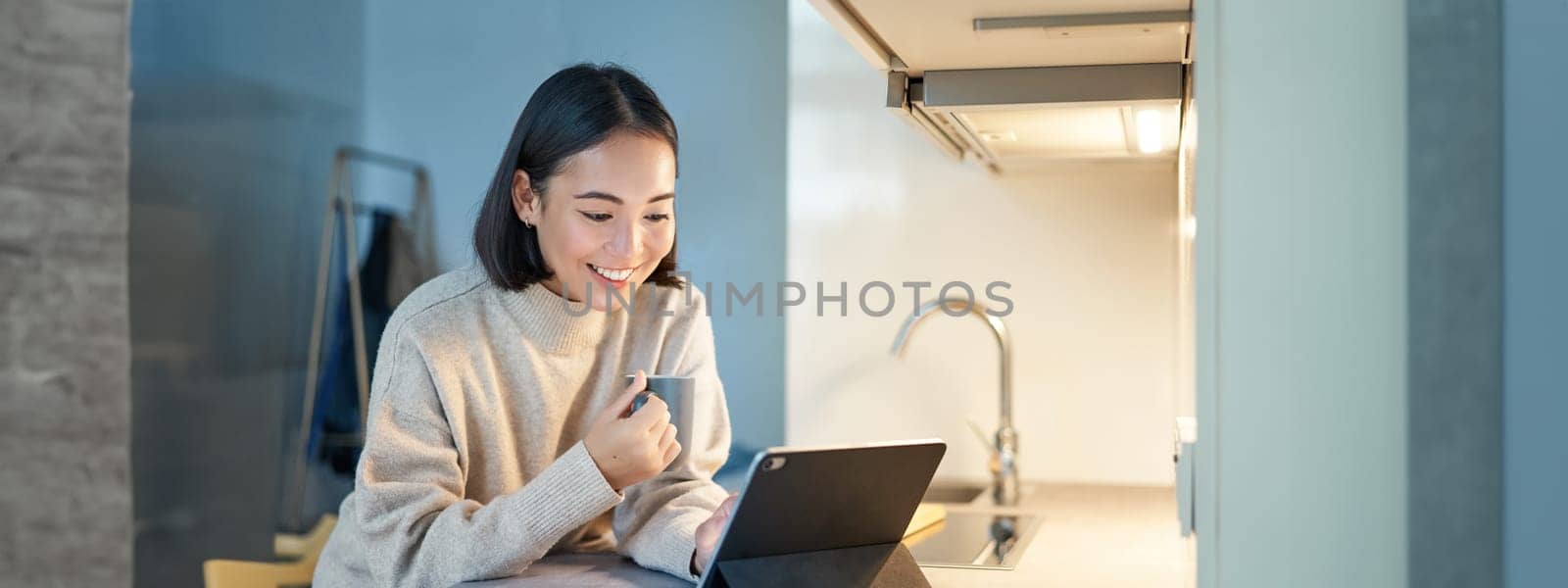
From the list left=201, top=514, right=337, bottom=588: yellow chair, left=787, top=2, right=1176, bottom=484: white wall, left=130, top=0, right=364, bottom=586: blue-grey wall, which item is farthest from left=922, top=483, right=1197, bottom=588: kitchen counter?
left=130, top=0, right=364, bottom=586: blue-grey wall

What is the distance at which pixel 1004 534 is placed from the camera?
5.20 feet

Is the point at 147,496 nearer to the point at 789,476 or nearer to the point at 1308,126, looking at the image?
the point at 789,476

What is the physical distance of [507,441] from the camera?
4.26 feet

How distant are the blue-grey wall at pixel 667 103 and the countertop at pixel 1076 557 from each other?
0.60 m

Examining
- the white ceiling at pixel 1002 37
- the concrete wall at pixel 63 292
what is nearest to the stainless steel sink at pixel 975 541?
the white ceiling at pixel 1002 37

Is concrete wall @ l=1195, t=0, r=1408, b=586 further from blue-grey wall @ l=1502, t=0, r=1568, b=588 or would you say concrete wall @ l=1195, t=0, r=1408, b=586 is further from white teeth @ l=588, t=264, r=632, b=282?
white teeth @ l=588, t=264, r=632, b=282

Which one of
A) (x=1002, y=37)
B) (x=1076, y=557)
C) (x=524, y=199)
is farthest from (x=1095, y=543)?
(x=524, y=199)

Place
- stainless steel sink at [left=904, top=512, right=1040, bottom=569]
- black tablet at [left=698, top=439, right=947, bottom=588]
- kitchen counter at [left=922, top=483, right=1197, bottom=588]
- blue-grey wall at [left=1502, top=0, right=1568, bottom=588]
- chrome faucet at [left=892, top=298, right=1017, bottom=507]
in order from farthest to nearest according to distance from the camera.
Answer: chrome faucet at [left=892, top=298, right=1017, bottom=507]
stainless steel sink at [left=904, top=512, right=1040, bottom=569]
kitchen counter at [left=922, top=483, right=1197, bottom=588]
black tablet at [left=698, top=439, right=947, bottom=588]
blue-grey wall at [left=1502, top=0, right=1568, bottom=588]

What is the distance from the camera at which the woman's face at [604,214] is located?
133 cm

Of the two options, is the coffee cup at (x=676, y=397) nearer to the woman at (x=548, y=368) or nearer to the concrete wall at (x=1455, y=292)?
the woman at (x=548, y=368)

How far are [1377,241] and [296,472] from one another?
107 inches

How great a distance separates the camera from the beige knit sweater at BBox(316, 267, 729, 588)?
1145 mm

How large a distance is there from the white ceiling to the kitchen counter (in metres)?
0.50

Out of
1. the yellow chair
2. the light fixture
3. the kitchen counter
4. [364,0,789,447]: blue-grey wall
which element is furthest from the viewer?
[364,0,789,447]: blue-grey wall
